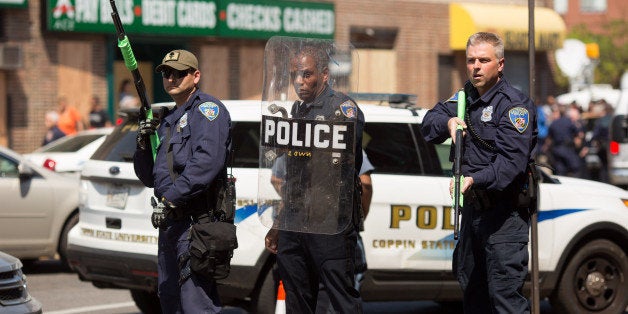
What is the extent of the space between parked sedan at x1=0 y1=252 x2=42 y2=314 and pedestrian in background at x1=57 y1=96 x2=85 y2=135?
14714 mm

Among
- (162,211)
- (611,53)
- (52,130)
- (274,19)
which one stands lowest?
(162,211)

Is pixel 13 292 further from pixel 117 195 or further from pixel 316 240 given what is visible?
pixel 117 195

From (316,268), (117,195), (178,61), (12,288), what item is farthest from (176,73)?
(117,195)

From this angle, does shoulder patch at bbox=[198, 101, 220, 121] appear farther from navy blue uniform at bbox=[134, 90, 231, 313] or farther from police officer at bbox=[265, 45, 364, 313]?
police officer at bbox=[265, 45, 364, 313]

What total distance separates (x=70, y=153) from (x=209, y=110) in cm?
875

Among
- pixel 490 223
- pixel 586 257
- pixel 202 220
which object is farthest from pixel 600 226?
pixel 202 220

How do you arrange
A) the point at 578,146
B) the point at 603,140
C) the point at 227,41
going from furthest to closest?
the point at 227,41
the point at 578,146
the point at 603,140

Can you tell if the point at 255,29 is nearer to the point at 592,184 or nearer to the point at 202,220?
the point at 592,184

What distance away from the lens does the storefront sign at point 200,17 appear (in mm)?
23250

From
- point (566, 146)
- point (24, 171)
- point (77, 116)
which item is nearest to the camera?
point (24, 171)

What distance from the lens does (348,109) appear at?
6875 millimetres

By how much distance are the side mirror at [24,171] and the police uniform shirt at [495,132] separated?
7159mm

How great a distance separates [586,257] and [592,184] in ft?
2.04

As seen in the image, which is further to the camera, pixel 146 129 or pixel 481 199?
pixel 146 129
